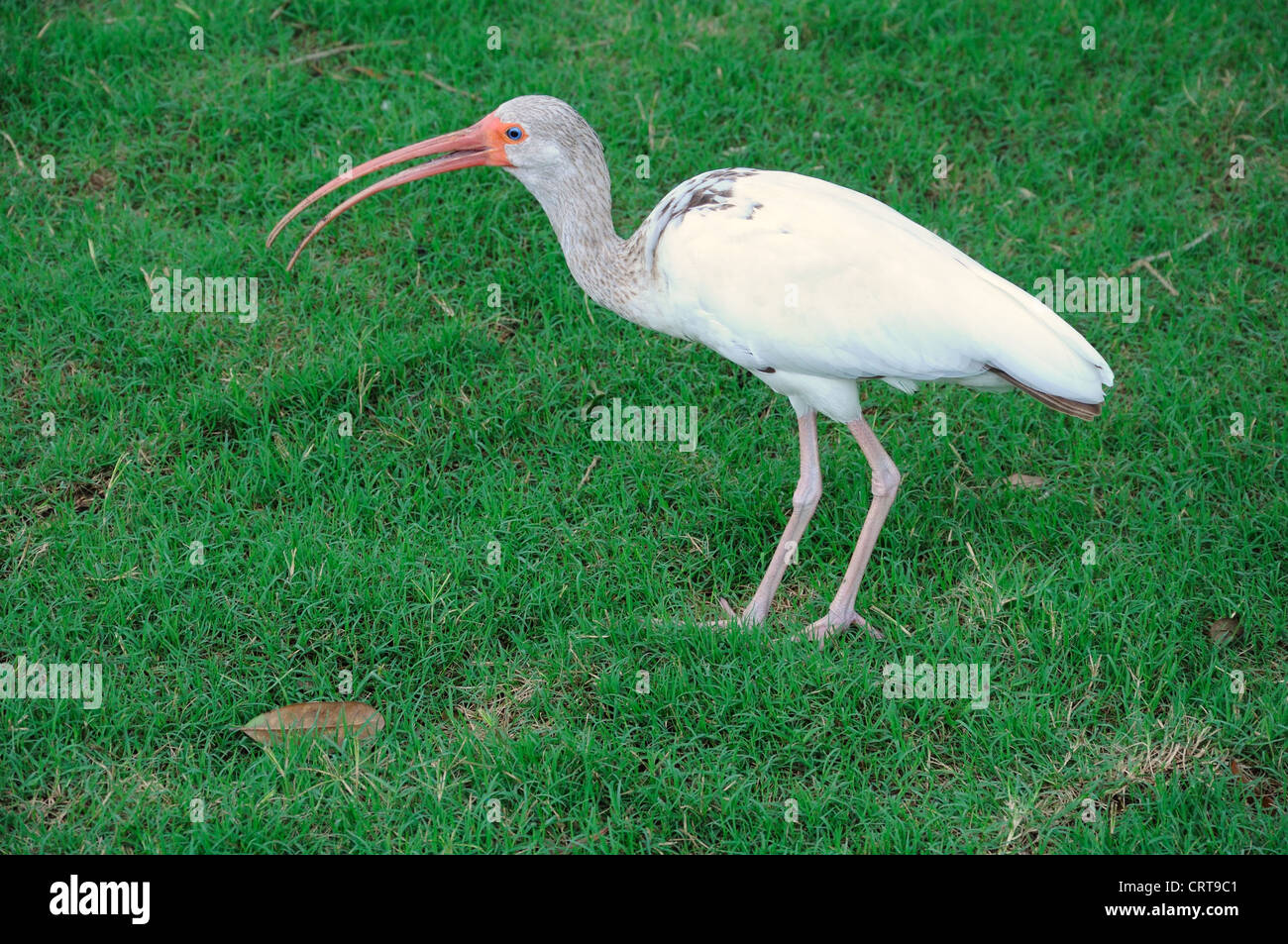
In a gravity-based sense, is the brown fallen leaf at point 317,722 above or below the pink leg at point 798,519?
below

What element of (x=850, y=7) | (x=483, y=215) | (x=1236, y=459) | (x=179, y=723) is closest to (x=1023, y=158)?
(x=850, y=7)

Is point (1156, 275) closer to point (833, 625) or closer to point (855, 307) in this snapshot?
point (855, 307)

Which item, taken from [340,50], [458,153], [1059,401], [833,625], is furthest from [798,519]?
[340,50]

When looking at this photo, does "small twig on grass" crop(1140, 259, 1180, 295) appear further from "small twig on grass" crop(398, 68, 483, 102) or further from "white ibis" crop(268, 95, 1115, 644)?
"small twig on grass" crop(398, 68, 483, 102)

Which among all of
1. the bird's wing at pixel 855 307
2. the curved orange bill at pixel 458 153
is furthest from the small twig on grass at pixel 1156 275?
the curved orange bill at pixel 458 153

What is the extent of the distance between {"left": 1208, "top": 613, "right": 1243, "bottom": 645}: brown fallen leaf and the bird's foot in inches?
45.9

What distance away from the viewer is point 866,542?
4.52 metres

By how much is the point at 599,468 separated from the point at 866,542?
1125 millimetres

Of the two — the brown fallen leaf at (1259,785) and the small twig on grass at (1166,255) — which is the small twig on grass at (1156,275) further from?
the brown fallen leaf at (1259,785)

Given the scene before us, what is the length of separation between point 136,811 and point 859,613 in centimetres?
251

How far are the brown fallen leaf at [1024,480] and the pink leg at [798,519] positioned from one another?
94cm

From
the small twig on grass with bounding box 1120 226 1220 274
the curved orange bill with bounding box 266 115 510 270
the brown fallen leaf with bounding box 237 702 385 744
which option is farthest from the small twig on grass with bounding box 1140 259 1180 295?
the brown fallen leaf with bounding box 237 702 385 744

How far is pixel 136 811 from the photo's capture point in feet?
12.3

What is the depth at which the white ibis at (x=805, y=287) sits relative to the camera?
4117 mm
